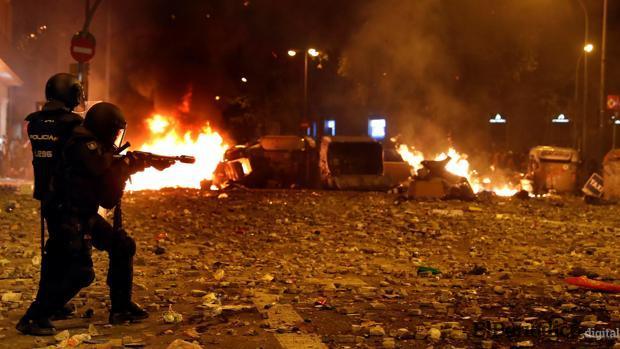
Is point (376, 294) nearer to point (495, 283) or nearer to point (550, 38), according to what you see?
point (495, 283)


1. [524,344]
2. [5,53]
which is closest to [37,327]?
[524,344]

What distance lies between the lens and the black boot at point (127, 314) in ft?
17.4

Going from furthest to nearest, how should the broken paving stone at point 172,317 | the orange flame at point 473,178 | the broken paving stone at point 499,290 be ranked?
the orange flame at point 473,178 < the broken paving stone at point 499,290 < the broken paving stone at point 172,317

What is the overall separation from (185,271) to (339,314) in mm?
2606

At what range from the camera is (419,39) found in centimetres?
2756

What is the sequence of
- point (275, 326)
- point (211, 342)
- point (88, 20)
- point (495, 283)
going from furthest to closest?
point (88, 20)
point (495, 283)
point (275, 326)
point (211, 342)

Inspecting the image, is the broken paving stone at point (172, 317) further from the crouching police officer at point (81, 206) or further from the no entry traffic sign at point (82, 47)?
the no entry traffic sign at point (82, 47)

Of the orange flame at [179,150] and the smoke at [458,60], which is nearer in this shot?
the smoke at [458,60]

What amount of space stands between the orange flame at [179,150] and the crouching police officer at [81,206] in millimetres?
18342

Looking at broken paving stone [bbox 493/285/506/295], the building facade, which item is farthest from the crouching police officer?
the building facade

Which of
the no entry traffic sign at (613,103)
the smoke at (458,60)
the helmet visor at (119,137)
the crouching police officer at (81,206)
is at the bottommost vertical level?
the crouching police officer at (81,206)

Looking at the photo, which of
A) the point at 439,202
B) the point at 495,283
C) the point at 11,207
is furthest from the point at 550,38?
the point at 495,283

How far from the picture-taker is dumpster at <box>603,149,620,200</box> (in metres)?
19.5

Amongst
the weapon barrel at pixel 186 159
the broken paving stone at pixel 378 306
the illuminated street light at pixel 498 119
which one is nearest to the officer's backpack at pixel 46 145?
the weapon barrel at pixel 186 159
